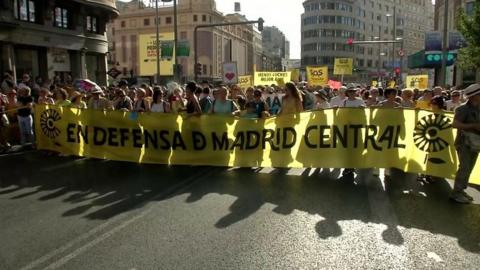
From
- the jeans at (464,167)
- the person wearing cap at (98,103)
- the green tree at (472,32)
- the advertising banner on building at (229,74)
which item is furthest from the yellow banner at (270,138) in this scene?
the green tree at (472,32)

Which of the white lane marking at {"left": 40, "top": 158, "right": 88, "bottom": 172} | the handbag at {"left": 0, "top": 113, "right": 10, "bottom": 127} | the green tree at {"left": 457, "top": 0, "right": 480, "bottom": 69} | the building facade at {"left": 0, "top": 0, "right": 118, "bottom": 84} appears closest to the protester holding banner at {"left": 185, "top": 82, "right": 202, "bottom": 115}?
the white lane marking at {"left": 40, "top": 158, "right": 88, "bottom": 172}

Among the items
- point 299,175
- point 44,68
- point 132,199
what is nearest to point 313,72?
point 44,68

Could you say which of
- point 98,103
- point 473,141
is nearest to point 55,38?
point 98,103

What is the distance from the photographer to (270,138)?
30.0 feet

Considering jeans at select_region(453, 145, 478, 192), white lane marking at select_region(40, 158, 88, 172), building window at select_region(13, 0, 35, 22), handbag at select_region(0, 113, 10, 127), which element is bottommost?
white lane marking at select_region(40, 158, 88, 172)

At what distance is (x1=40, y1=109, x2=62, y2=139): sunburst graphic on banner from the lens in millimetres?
10852

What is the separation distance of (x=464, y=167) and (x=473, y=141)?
40 cm

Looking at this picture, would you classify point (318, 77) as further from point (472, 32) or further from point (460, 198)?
point (460, 198)

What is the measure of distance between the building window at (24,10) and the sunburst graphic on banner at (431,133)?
27206 millimetres

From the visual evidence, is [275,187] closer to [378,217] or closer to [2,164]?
[378,217]

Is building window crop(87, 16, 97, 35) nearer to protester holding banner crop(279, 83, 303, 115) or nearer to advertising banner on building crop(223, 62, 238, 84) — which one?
advertising banner on building crop(223, 62, 238, 84)

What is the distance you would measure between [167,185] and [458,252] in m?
4.60

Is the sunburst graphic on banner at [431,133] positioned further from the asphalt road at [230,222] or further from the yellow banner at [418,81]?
the yellow banner at [418,81]

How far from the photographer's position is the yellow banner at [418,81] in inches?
945
